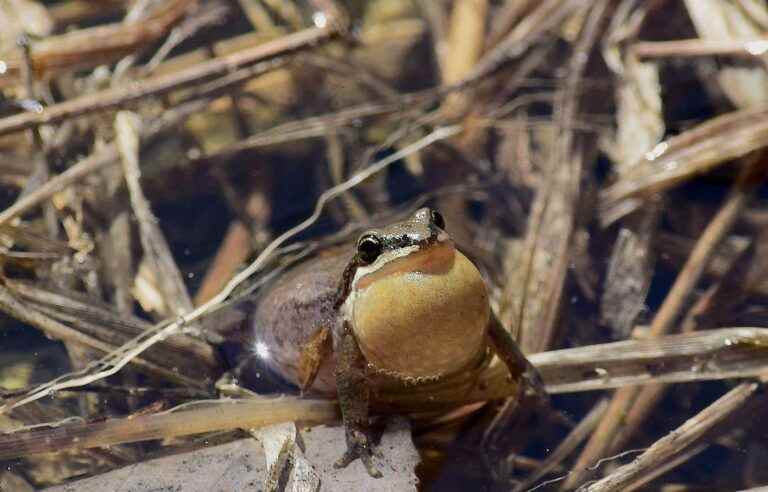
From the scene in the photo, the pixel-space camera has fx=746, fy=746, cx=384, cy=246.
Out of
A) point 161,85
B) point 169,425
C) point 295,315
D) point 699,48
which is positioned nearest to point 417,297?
point 295,315

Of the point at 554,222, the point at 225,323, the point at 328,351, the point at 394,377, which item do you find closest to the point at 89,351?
the point at 225,323

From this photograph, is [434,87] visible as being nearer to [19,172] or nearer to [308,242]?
[308,242]

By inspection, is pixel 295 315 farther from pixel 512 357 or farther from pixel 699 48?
pixel 699 48

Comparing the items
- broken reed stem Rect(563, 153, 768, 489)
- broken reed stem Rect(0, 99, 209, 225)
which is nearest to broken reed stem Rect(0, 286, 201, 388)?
broken reed stem Rect(0, 99, 209, 225)

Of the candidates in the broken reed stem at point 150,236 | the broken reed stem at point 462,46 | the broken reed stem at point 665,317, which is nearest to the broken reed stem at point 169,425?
the broken reed stem at point 150,236

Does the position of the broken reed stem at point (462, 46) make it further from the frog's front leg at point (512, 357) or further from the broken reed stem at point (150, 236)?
the frog's front leg at point (512, 357)

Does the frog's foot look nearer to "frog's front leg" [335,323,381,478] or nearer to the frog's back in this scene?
"frog's front leg" [335,323,381,478]
